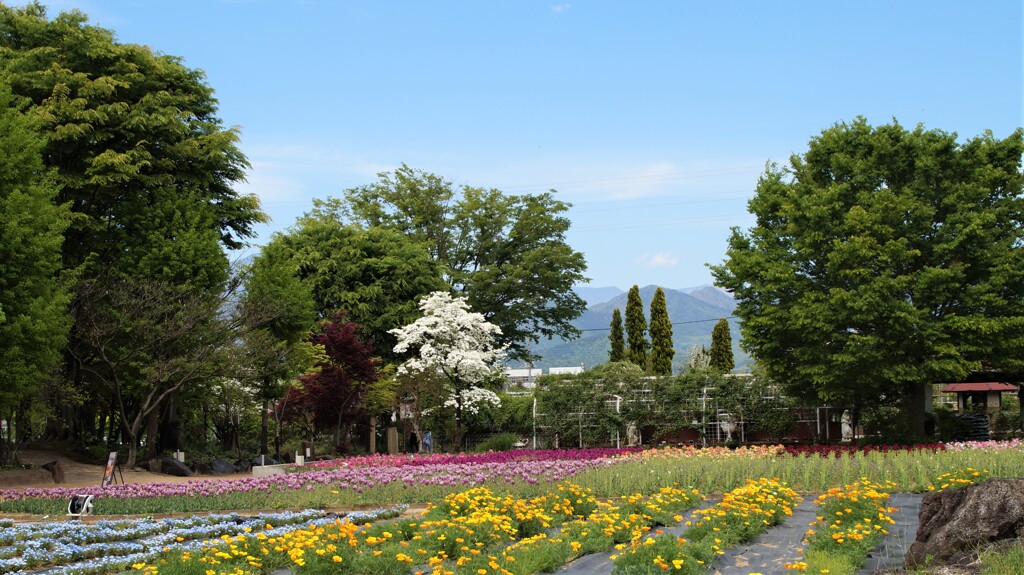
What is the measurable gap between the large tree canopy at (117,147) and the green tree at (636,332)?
24.1 meters

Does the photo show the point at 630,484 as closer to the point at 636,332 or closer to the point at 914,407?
the point at 914,407

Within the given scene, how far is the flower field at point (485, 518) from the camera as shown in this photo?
8492 millimetres

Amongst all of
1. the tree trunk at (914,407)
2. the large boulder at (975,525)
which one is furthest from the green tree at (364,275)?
the large boulder at (975,525)

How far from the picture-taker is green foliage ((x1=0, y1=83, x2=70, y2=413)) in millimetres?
18844

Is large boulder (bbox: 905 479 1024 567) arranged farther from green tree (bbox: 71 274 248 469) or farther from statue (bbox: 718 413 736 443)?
statue (bbox: 718 413 736 443)

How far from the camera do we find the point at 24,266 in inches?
771

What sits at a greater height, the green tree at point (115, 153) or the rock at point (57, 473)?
the green tree at point (115, 153)

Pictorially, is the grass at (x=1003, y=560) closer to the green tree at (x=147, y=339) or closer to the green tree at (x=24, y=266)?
the green tree at (x=24, y=266)

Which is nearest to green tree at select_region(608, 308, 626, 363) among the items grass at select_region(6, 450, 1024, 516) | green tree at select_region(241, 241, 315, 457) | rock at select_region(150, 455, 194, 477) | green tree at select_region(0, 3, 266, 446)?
green tree at select_region(241, 241, 315, 457)

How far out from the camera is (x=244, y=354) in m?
25.5

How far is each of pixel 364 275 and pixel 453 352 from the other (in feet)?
37.2

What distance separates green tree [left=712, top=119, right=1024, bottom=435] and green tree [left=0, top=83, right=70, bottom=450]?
17.4 metres

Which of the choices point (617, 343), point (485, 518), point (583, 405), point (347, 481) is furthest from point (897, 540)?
point (617, 343)

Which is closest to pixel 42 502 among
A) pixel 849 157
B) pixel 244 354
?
pixel 244 354
